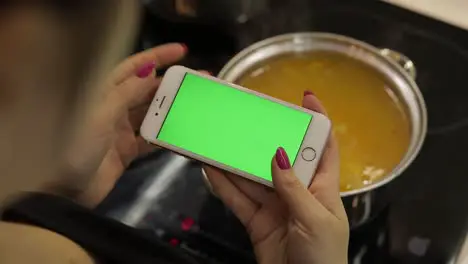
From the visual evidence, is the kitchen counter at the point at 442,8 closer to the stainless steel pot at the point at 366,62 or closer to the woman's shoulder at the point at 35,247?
the stainless steel pot at the point at 366,62

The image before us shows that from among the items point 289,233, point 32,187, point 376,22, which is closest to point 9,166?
point 32,187

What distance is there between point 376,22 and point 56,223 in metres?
0.40

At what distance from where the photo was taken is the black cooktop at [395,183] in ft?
2.13

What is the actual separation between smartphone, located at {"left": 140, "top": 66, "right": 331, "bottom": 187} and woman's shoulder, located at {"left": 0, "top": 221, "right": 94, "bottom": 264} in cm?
11

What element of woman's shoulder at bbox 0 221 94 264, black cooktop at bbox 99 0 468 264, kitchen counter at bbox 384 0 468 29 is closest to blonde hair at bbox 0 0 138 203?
woman's shoulder at bbox 0 221 94 264

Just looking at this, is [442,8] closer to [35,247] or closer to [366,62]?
[366,62]

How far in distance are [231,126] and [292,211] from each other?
0.36 feet

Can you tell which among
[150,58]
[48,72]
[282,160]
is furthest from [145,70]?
[48,72]

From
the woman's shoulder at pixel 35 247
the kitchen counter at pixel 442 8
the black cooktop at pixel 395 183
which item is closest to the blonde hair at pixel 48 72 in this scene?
the woman's shoulder at pixel 35 247

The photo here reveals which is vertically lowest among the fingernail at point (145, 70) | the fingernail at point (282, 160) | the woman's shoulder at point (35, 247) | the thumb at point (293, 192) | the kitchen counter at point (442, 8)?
the woman's shoulder at point (35, 247)

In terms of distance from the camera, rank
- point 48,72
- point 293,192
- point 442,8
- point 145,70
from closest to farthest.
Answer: point 48,72, point 293,192, point 145,70, point 442,8

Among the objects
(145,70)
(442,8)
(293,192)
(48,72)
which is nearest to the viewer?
(48,72)

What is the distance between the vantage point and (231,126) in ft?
2.04

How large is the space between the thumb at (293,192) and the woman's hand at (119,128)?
0.16 m
